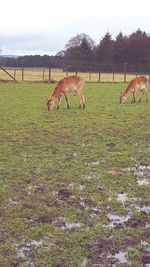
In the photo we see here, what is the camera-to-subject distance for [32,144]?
10.5m

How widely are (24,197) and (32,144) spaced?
4019 millimetres

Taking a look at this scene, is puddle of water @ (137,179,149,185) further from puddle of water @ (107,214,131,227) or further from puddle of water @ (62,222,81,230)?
puddle of water @ (62,222,81,230)

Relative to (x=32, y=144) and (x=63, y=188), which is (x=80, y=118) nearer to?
(x=32, y=144)

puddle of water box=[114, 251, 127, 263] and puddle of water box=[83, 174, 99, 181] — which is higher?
puddle of water box=[83, 174, 99, 181]

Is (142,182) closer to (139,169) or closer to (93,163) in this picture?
(139,169)

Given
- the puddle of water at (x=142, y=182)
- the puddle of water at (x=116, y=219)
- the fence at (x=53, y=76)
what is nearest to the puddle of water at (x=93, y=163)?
the puddle of water at (x=142, y=182)

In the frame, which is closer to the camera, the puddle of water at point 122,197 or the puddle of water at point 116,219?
the puddle of water at point 116,219

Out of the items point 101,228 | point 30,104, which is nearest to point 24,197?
point 101,228

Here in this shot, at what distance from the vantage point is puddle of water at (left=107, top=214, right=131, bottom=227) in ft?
18.1

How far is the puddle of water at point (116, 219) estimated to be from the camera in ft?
18.1

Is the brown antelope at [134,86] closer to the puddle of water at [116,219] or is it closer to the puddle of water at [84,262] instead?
the puddle of water at [116,219]

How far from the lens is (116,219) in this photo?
5.66 m

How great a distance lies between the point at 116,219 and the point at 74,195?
1.12 meters

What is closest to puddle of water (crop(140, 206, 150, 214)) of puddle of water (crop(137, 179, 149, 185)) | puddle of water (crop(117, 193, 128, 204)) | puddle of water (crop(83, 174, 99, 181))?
puddle of water (crop(117, 193, 128, 204))
